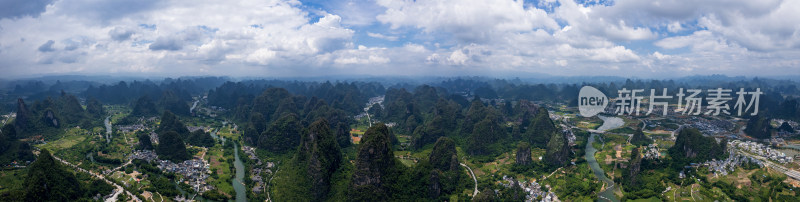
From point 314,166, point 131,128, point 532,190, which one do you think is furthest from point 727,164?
point 131,128

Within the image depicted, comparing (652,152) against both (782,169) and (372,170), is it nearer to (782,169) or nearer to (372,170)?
(782,169)

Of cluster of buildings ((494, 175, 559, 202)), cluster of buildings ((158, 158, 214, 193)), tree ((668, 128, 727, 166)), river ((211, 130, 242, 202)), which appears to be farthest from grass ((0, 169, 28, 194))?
tree ((668, 128, 727, 166))

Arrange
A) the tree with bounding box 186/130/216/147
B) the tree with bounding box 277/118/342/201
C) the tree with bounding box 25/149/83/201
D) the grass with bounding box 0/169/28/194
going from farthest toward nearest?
the tree with bounding box 186/130/216/147 → the grass with bounding box 0/169/28/194 → the tree with bounding box 277/118/342/201 → the tree with bounding box 25/149/83/201

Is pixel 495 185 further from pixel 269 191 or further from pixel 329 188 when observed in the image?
pixel 269 191

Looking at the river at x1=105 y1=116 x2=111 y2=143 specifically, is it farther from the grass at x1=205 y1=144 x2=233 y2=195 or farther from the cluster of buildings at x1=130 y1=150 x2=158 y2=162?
the grass at x1=205 y1=144 x2=233 y2=195

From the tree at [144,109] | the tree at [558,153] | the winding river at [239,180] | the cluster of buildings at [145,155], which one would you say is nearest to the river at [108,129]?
the tree at [144,109]

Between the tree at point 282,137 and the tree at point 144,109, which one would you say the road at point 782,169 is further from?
the tree at point 144,109

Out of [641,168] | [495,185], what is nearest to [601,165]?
[641,168]
